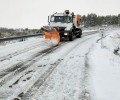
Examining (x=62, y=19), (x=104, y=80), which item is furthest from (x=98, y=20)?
(x=104, y=80)

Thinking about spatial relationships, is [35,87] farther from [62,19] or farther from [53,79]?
[62,19]

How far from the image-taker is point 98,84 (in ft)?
27.6

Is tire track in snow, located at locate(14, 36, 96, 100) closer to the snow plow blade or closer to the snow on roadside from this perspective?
the snow on roadside

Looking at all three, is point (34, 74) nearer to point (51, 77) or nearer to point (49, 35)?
point (51, 77)

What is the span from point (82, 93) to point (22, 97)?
1.53 m

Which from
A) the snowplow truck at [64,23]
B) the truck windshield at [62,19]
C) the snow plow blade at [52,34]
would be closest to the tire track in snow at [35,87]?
the snow plow blade at [52,34]

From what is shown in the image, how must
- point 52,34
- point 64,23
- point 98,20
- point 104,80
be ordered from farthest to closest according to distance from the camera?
point 98,20 < point 64,23 < point 52,34 < point 104,80

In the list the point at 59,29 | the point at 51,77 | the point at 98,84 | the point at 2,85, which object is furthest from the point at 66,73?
the point at 59,29

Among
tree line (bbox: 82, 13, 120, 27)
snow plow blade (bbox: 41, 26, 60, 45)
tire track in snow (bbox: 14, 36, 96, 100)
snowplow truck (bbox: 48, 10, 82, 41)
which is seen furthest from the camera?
tree line (bbox: 82, 13, 120, 27)

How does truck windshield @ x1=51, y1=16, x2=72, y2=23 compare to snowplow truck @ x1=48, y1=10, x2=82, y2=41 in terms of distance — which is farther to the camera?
truck windshield @ x1=51, y1=16, x2=72, y2=23

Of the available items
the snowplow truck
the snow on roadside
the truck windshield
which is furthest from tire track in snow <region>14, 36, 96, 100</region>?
the truck windshield

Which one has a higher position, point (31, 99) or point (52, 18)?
point (52, 18)

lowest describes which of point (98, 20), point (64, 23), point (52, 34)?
point (98, 20)

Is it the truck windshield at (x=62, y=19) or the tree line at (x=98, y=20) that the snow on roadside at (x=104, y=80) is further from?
the tree line at (x=98, y=20)
